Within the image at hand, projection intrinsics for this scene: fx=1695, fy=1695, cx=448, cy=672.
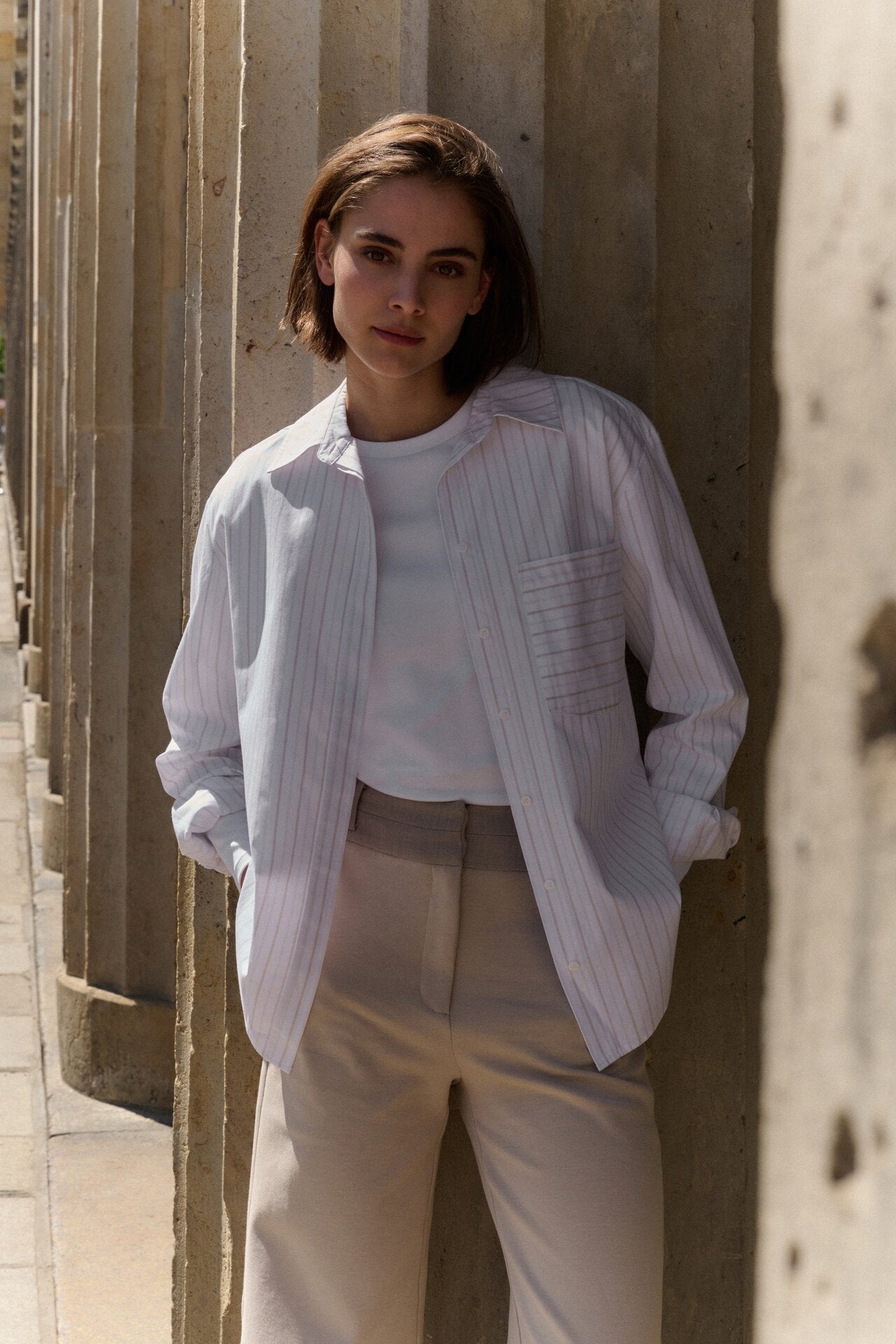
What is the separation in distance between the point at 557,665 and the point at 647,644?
19 cm

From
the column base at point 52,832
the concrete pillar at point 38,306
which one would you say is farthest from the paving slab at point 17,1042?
the concrete pillar at point 38,306

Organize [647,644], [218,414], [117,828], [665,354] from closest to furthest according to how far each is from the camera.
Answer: [647,644], [665,354], [218,414], [117,828]

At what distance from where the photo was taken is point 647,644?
93.3 inches

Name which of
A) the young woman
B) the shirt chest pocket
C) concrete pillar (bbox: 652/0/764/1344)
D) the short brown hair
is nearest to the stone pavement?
concrete pillar (bbox: 652/0/764/1344)

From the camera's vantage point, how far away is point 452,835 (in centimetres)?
217

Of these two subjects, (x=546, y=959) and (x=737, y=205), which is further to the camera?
A: (x=737, y=205)

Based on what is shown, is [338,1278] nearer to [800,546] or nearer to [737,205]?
[800,546]

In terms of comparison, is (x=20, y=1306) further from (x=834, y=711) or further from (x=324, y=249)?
(x=834, y=711)

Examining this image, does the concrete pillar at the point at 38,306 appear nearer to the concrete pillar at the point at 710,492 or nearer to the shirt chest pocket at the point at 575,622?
the concrete pillar at the point at 710,492

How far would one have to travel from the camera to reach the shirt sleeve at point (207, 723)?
8.14 feet


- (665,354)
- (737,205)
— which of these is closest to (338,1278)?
(665,354)

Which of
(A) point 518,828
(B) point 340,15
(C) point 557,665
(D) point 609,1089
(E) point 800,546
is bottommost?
(D) point 609,1089

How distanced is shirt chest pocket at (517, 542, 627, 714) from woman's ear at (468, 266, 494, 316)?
383mm

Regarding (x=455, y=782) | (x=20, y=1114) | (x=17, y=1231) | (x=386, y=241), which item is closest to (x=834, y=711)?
(x=455, y=782)
